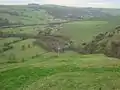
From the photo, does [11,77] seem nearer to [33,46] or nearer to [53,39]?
[33,46]

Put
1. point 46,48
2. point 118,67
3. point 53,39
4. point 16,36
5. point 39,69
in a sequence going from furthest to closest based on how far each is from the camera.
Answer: point 16,36 → point 53,39 → point 46,48 → point 39,69 → point 118,67

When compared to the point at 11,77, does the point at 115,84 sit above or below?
above

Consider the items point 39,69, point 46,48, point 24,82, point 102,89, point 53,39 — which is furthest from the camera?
point 53,39

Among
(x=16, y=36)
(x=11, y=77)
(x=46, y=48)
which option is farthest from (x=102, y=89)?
(x=16, y=36)

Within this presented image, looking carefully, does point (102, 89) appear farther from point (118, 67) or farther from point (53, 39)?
point (53, 39)

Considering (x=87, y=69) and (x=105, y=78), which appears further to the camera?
(x=87, y=69)

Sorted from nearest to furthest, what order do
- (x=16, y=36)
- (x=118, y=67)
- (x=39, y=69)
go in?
(x=118, y=67) → (x=39, y=69) → (x=16, y=36)

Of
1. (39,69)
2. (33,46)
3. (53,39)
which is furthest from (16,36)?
(39,69)

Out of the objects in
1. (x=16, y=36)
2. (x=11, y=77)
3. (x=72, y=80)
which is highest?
(x=72, y=80)

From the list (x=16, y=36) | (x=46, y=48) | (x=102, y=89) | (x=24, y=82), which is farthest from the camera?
(x=16, y=36)
